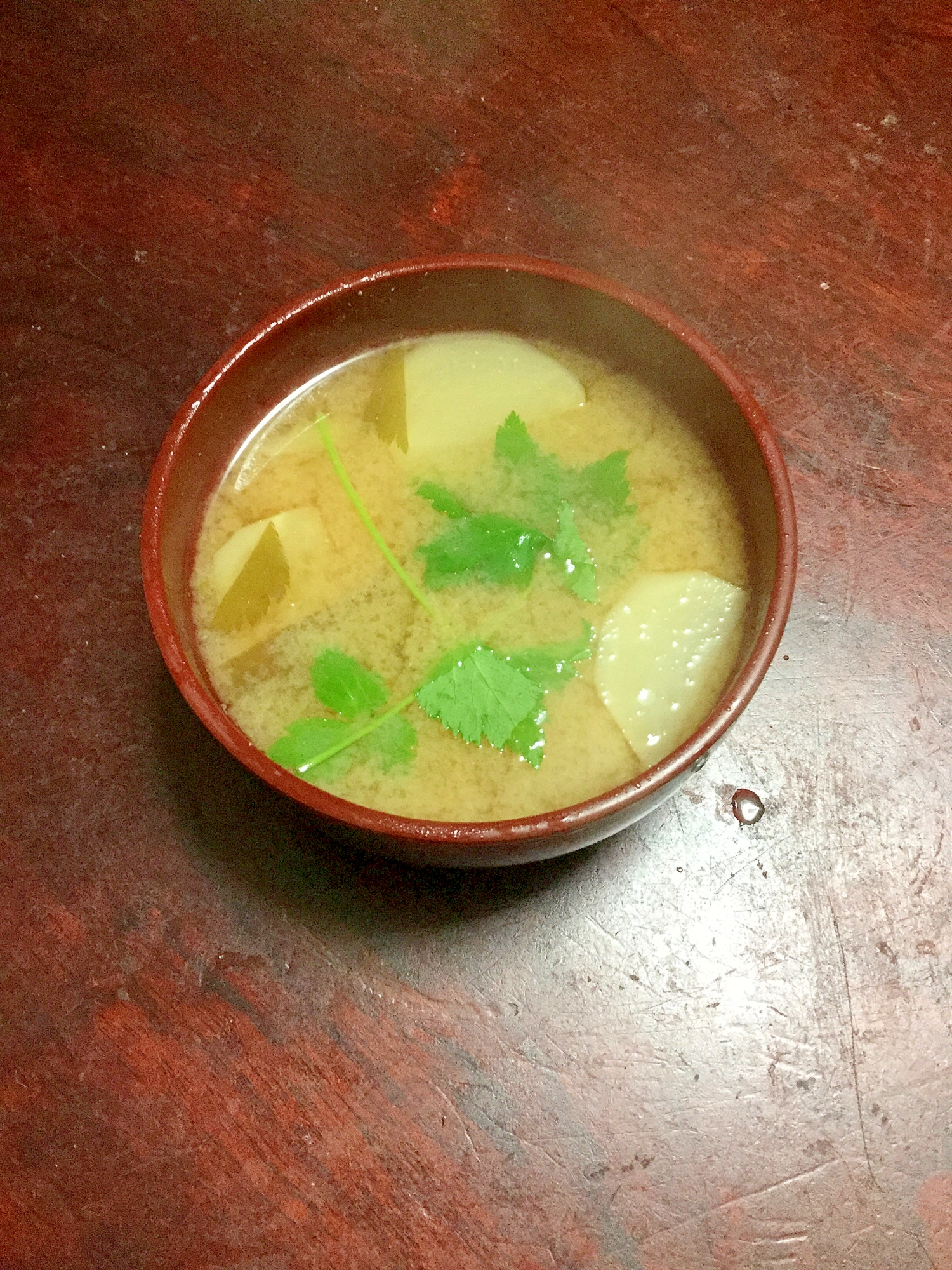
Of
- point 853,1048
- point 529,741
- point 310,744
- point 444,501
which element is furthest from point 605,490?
point 853,1048

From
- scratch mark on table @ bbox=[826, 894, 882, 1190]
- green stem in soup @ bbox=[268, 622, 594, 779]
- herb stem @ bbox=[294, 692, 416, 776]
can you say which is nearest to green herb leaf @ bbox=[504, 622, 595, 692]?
green stem in soup @ bbox=[268, 622, 594, 779]

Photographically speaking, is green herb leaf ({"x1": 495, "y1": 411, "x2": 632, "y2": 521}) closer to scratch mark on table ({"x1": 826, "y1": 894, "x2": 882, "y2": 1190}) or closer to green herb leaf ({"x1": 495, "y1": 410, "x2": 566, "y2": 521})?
green herb leaf ({"x1": 495, "y1": 410, "x2": 566, "y2": 521})

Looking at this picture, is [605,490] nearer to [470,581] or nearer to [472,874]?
[470,581]

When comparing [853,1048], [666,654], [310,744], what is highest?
[666,654]

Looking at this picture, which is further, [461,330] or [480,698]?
[461,330]

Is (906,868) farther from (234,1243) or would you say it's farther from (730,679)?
(234,1243)

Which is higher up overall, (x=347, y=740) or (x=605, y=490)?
(x=605, y=490)
